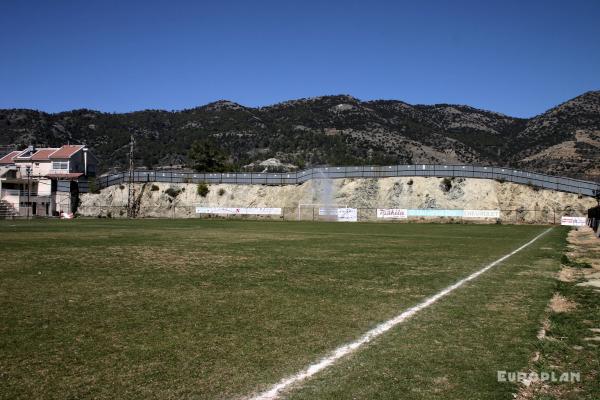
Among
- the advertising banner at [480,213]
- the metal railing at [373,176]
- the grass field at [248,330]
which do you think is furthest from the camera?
the metal railing at [373,176]

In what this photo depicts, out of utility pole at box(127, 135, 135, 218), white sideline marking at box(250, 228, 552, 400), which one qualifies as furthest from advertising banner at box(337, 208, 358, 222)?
white sideline marking at box(250, 228, 552, 400)

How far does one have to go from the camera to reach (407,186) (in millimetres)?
75438

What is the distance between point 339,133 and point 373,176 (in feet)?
246

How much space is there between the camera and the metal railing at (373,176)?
68.6m

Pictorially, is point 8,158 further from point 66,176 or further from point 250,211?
point 250,211

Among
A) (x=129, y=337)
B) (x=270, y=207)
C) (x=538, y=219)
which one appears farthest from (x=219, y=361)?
(x=270, y=207)

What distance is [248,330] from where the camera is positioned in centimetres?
745

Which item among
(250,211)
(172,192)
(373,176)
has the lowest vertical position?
(250,211)

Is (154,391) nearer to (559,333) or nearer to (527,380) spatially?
(527,380)

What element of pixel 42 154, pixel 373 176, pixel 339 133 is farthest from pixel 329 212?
pixel 339 133

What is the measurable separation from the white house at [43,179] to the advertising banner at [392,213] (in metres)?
52.7

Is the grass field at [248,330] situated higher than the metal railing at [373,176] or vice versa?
the metal railing at [373,176]

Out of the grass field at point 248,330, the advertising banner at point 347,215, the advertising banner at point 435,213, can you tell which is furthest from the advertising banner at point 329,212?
the grass field at point 248,330

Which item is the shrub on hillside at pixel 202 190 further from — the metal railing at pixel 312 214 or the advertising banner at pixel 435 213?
the advertising banner at pixel 435 213
